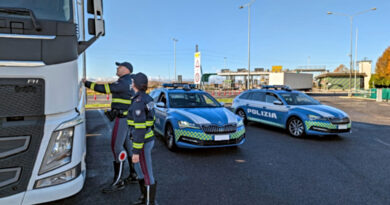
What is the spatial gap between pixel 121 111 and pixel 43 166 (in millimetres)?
1431

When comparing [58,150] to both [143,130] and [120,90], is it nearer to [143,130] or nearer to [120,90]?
[143,130]

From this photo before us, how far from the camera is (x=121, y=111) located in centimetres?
355

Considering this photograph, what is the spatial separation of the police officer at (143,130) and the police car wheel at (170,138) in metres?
2.37

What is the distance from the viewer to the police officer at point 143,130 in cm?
270

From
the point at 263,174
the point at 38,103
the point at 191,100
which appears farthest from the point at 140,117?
the point at 191,100

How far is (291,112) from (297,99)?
84 cm

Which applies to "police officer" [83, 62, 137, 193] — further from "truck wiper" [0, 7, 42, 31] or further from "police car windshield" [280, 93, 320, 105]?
"police car windshield" [280, 93, 320, 105]

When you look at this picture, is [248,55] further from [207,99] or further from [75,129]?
[75,129]

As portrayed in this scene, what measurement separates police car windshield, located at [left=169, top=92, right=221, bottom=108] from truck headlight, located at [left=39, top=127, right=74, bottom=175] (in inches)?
152

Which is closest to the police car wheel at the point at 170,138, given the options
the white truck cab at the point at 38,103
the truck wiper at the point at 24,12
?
the white truck cab at the point at 38,103

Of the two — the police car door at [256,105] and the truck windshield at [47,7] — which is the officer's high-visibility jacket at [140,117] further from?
the police car door at [256,105]

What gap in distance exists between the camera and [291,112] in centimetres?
748

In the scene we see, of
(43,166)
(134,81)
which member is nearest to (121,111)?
(134,81)

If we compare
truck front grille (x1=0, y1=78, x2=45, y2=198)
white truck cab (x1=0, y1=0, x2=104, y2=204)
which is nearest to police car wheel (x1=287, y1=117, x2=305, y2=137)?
white truck cab (x1=0, y1=0, x2=104, y2=204)
